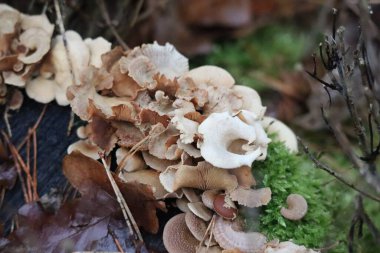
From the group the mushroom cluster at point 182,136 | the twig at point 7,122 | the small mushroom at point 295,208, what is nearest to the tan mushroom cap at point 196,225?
the mushroom cluster at point 182,136

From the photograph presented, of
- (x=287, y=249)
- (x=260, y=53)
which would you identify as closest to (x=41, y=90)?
(x=287, y=249)

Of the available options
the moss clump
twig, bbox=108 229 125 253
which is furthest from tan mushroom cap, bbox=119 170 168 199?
the moss clump

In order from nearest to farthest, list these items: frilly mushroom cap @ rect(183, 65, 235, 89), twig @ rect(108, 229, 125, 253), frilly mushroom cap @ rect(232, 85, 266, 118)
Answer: twig @ rect(108, 229, 125, 253)
frilly mushroom cap @ rect(232, 85, 266, 118)
frilly mushroom cap @ rect(183, 65, 235, 89)

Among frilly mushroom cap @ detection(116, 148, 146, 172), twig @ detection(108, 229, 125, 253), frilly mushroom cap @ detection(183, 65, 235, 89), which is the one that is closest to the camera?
twig @ detection(108, 229, 125, 253)

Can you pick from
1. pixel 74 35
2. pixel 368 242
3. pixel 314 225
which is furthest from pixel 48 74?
pixel 368 242

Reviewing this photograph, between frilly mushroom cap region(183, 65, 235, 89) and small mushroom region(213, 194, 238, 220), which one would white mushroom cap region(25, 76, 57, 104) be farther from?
small mushroom region(213, 194, 238, 220)

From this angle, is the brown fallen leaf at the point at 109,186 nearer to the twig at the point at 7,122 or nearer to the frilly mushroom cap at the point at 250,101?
the twig at the point at 7,122

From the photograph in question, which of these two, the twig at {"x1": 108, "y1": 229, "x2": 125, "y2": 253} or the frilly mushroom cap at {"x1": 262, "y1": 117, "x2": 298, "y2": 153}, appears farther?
the frilly mushroom cap at {"x1": 262, "y1": 117, "x2": 298, "y2": 153}

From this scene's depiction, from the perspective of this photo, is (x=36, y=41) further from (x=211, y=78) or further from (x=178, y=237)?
(x=178, y=237)
